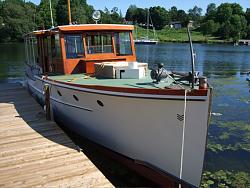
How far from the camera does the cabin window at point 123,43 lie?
415 inches

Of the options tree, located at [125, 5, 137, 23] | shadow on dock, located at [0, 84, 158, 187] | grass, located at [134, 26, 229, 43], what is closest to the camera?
shadow on dock, located at [0, 84, 158, 187]

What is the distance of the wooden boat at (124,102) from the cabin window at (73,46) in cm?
3

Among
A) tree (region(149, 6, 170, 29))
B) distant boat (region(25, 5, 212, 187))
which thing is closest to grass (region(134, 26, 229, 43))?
tree (region(149, 6, 170, 29))

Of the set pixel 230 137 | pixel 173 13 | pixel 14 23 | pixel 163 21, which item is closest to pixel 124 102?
pixel 230 137

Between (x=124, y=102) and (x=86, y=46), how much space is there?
3.57 meters

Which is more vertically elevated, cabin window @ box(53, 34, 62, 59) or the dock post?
cabin window @ box(53, 34, 62, 59)

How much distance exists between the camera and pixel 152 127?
7.00 meters

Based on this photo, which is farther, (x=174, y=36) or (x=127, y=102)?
(x=174, y=36)

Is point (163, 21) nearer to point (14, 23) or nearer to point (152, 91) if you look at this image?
point (14, 23)

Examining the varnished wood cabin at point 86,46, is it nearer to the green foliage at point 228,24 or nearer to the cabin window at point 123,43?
A: the cabin window at point 123,43

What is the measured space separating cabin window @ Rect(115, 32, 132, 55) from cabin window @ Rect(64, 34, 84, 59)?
4.16ft

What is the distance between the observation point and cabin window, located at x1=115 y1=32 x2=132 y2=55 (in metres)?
10.5

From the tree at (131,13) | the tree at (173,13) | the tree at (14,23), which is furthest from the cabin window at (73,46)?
the tree at (173,13)

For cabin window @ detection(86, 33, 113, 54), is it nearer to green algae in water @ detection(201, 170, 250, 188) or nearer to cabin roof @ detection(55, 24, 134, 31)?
cabin roof @ detection(55, 24, 134, 31)
